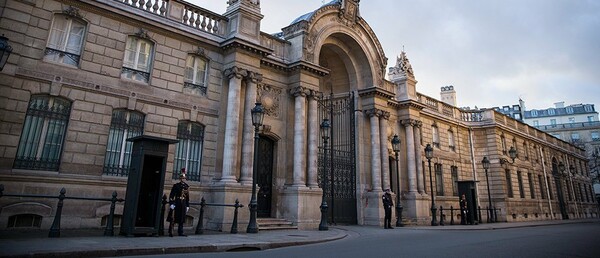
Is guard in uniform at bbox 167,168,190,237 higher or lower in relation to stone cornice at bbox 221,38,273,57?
lower

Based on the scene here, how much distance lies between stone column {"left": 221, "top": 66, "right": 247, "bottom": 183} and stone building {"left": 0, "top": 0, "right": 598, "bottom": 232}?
1.9 inches

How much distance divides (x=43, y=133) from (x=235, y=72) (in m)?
6.99

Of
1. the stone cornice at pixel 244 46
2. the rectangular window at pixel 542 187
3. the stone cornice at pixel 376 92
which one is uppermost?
the stone cornice at pixel 376 92

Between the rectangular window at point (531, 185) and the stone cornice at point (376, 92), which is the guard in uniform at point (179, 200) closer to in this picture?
the stone cornice at point (376, 92)

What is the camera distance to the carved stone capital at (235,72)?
1588 centimetres

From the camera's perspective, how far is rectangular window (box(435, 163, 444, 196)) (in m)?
27.8

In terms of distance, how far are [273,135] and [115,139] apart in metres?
6.85

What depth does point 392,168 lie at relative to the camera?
2447 centimetres

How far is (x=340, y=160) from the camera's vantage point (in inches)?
850

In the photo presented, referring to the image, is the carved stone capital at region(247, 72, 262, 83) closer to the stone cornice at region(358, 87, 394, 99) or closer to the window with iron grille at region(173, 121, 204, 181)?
the window with iron grille at region(173, 121, 204, 181)

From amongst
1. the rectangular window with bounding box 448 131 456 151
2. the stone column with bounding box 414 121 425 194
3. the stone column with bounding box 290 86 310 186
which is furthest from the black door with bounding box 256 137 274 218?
the rectangular window with bounding box 448 131 456 151

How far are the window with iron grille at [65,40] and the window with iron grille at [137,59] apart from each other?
4.97 ft

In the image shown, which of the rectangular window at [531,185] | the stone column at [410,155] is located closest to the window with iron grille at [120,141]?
the stone column at [410,155]

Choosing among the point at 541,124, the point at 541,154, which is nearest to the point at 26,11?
the point at 541,154
